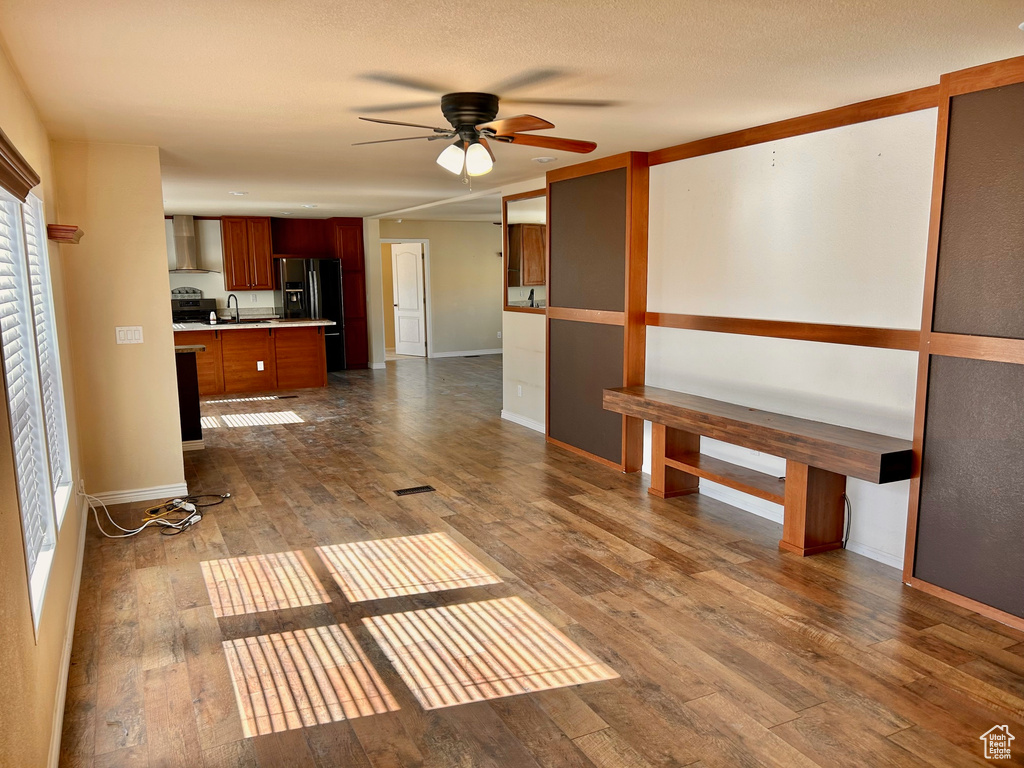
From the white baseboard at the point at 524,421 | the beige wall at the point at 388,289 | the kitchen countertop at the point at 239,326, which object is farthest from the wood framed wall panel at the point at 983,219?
the beige wall at the point at 388,289

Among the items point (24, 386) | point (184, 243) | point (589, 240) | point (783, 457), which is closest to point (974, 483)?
point (783, 457)

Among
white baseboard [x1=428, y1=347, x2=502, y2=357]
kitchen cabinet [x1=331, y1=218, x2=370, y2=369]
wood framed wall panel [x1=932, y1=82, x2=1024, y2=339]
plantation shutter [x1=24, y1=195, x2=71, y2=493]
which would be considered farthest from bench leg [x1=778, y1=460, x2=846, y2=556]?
white baseboard [x1=428, y1=347, x2=502, y2=357]

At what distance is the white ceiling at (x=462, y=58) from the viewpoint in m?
2.30

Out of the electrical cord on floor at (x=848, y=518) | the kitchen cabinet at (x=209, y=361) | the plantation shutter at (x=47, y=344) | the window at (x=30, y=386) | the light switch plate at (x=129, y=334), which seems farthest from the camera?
the kitchen cabinet at (x=209, y=361)

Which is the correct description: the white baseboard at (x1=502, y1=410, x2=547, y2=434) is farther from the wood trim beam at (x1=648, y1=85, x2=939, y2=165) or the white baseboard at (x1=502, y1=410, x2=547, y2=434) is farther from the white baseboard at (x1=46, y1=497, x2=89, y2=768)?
the white baseboard at (x1=46, y1=497, x2=89, y2=768)

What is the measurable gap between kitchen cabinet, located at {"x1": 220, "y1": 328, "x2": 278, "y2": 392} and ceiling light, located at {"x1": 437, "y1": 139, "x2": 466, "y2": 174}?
A: 20.1ft

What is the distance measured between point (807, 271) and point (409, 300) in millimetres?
9241

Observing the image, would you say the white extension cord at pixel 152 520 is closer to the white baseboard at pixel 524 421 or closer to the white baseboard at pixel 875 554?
the white baseboard at pixel 524 421

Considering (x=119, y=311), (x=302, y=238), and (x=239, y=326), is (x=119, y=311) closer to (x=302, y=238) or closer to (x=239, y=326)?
(x=239, y=326)

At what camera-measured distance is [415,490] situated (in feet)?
16.2

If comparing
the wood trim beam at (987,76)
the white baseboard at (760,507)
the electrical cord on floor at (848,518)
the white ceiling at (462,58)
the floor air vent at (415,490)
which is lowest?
the floor air vent at (415,490)

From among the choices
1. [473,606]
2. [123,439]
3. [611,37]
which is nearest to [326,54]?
[611,37]

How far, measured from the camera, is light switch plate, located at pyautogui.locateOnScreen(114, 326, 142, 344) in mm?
4527

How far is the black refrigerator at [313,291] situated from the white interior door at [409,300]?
6.00 feet
